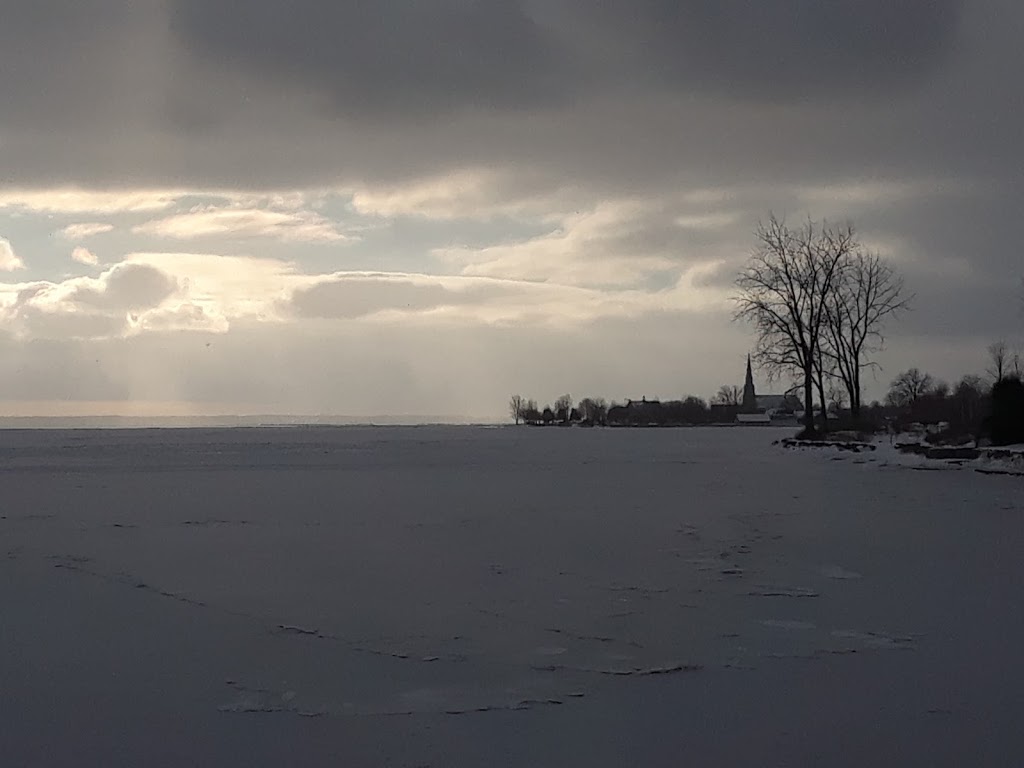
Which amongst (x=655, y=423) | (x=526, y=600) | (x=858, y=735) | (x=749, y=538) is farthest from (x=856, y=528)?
(x=655, y=423)

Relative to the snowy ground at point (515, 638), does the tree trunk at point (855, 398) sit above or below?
above

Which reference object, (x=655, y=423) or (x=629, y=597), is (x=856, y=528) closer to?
(x=629, y=597)

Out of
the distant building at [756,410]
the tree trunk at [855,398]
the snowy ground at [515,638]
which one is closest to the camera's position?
the snowy ground at [515,638]

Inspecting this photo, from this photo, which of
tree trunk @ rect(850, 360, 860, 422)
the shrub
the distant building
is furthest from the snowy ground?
the distant building

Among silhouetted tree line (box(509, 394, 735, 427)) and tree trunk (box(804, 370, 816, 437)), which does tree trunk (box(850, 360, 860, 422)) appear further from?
silhouetted tree line (box(509, 394, 735, 427))

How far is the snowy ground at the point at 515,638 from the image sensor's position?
14.7 ft

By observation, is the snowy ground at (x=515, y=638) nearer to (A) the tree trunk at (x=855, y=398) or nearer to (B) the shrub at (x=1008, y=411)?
(B) the shrub at (x=1008, y=411)

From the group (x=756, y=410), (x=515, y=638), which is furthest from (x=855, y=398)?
(x=756, y=410)

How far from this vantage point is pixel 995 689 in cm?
510

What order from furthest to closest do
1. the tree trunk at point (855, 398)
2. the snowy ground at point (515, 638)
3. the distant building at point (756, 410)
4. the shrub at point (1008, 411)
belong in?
the distant building at point (756, 410) → the tree trunk at point (855, 398) → the shrub at point (1008, 411) → the snowy ground at point (515, 638)

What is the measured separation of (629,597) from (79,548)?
6079 mm

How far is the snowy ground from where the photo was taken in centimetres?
447

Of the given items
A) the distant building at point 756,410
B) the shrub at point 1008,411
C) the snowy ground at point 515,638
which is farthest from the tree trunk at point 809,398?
the distant building at point 756,410

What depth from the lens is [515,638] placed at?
6375 mm
